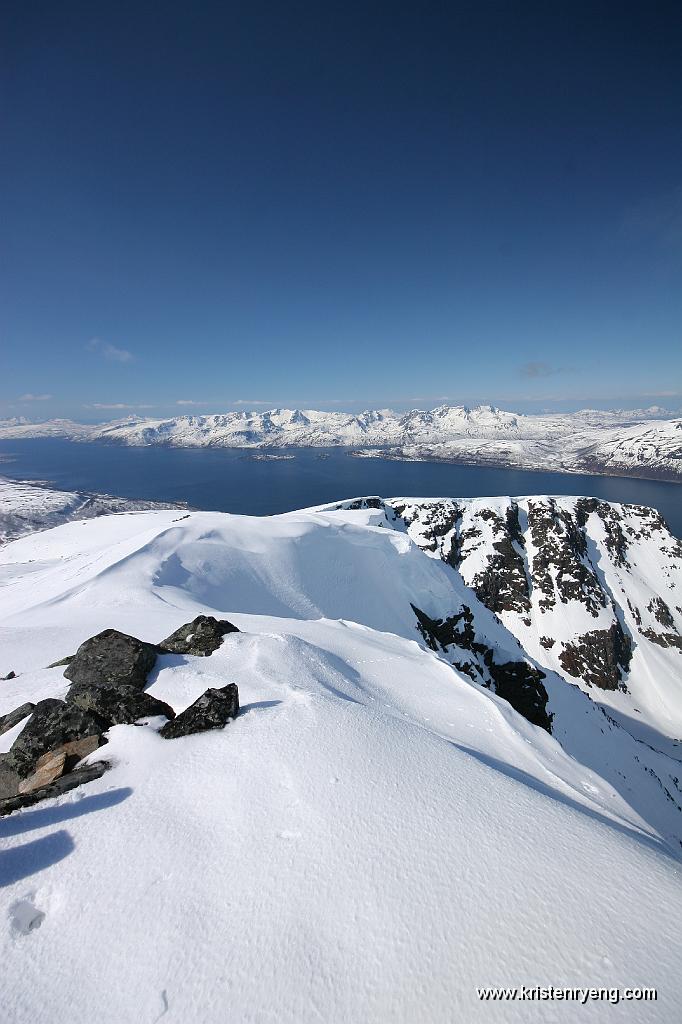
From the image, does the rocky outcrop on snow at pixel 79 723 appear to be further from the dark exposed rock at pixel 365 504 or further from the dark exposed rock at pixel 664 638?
the dark exposed rock at pixel 664 638

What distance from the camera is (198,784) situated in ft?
19.0

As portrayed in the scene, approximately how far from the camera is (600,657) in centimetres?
9250

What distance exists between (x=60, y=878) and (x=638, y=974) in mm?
6042

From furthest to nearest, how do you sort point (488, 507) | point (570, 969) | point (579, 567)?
point (488, 507) < point (579, 567) < point (570, 969)

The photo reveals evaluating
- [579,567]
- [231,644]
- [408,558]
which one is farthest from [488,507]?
[231,644]

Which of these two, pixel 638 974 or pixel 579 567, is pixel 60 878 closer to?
pixel 638 974

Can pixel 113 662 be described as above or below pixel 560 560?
above

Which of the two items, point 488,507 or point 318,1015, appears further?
point 488,507

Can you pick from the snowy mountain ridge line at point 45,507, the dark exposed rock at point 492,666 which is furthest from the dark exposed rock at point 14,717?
the snowy mountain ridge line at point 45,507

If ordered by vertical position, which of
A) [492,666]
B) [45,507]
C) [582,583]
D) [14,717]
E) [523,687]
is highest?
[14,717]

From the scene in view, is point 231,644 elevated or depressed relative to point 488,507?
elevated

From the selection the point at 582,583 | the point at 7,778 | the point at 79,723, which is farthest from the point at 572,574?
the point at 7,778

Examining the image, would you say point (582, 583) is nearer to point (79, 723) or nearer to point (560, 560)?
point (560, 560)

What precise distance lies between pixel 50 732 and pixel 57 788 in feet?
6.93
